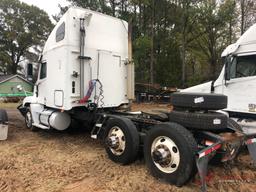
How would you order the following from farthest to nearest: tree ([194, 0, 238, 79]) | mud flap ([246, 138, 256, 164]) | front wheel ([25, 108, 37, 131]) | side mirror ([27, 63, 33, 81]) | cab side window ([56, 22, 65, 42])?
tree ([194, 0, 238, 79]) → front wheel ([25, 108, 37, 131]) → side mirror ([27, 63, 33, 81]) → cab side window ([56, 22, 65, 42]) → mud flap ([246, 138, 256, 164])

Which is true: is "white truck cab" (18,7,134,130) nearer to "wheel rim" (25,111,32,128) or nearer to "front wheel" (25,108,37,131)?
"front wheel" (25,108,37,131)

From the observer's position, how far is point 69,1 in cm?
3328

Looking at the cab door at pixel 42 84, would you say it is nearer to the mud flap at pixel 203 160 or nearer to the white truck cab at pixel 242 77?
the white truck cab at pixel 242 77

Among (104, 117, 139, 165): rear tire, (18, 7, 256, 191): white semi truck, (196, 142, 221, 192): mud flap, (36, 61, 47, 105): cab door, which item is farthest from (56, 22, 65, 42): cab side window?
(196, 142, 221, 192): mud flap

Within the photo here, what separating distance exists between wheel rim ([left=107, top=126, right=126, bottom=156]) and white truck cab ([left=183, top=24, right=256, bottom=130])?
3.40 m

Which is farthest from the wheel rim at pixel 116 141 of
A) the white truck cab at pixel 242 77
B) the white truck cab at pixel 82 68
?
the white truck cab at pixel 242 77

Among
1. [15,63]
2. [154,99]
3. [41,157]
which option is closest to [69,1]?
[154,99]

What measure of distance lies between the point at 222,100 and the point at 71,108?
3967 mm

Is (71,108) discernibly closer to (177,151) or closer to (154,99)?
(177,151)

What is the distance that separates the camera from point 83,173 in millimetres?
5340

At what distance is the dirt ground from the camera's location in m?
4.62

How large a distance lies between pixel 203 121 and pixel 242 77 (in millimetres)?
3374

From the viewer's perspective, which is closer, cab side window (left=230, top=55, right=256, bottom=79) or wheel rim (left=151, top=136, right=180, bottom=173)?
wheel rim (left=151, top=136, right=180, bottom=173)

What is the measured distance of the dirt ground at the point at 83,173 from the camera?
4621 mm
